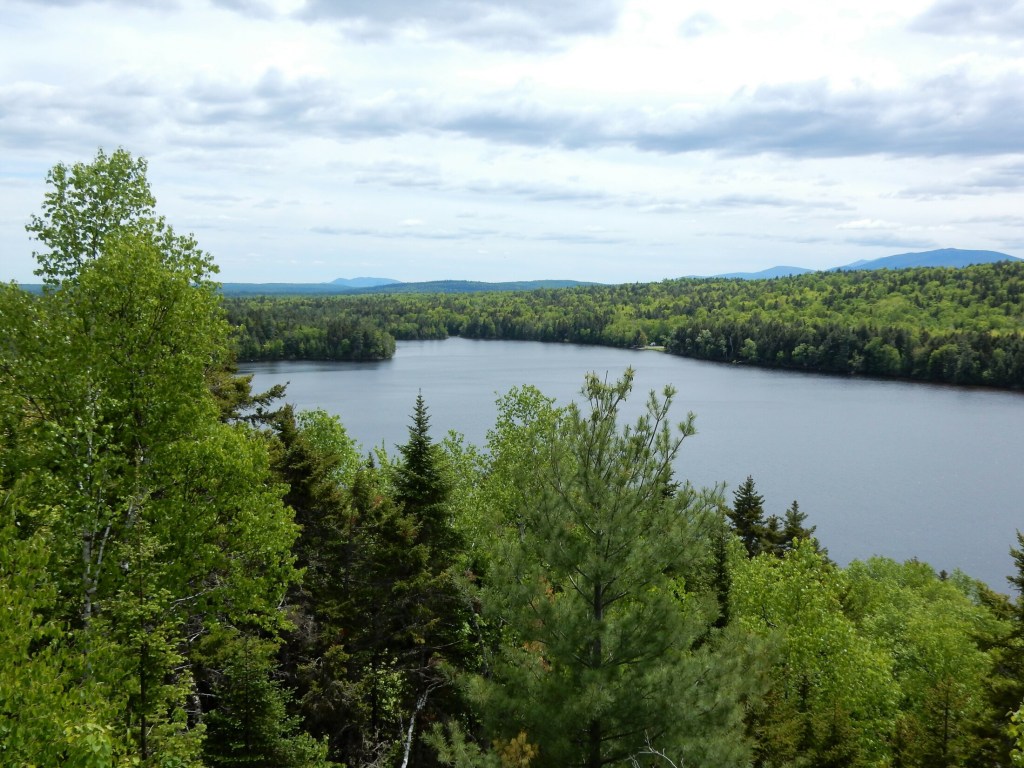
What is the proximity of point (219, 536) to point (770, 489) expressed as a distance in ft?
166

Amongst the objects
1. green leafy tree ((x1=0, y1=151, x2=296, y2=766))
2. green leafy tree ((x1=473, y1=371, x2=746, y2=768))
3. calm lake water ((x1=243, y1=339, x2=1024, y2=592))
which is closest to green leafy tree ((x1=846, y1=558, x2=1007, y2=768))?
green leafy tree ((x1=473, y1=371, x2=746, y2=768))

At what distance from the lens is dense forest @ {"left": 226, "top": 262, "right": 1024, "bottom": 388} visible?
357ft

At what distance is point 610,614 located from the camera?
10.5 m

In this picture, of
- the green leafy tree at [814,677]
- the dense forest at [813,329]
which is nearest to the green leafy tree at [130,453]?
the green leafy tree at [814,677]

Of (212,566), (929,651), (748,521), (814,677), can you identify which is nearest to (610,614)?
(212,566)

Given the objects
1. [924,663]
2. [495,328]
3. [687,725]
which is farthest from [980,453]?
[495,328]

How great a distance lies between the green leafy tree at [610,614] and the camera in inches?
366

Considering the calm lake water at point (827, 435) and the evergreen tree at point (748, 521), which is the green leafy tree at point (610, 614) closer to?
the calm lake water at point (827, 435)

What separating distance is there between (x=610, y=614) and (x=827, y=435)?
6836cm

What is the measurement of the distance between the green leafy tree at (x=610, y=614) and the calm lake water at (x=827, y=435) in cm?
1318

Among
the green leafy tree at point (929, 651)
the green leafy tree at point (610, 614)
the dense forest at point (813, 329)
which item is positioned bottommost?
the green leafy tree at point (929, 651)

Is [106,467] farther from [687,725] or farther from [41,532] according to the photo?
[687,725]

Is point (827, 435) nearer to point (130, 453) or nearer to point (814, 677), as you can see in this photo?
→ point (814, 677)

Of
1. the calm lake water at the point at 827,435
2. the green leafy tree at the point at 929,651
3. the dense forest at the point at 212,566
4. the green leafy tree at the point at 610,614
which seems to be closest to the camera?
the dense forest at the point at 212,566
